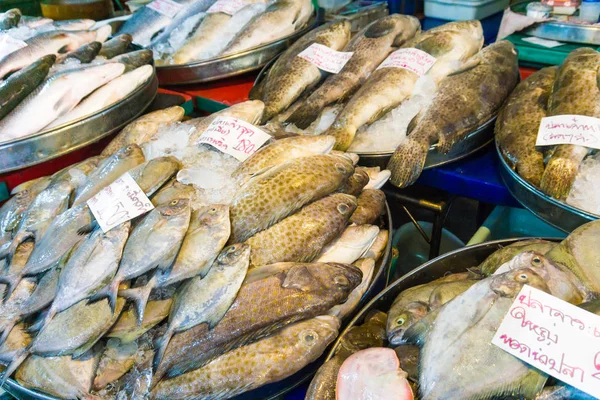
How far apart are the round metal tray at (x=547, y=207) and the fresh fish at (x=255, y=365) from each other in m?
1.00

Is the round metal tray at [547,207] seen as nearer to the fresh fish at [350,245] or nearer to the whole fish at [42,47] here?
the fresh fish at [350,245]

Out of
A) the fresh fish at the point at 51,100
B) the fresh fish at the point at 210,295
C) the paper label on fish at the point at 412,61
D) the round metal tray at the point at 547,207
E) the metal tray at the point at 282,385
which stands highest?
the fresh fish at the point at 51,100

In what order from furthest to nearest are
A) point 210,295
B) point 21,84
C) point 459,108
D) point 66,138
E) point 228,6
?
1. point 228,6
2. point 21,84
3. point 66,138
4. point 459,108
5. point 210,295

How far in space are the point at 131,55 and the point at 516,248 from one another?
2649 mm

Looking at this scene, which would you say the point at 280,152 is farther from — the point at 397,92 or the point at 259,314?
the point at 397,92

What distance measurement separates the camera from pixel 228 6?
395 centimetres

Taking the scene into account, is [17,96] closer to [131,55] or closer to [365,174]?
[131,55]

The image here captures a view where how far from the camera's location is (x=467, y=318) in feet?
4.24

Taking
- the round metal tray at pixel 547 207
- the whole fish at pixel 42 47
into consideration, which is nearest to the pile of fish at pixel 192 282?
the round metal tray at pixel 547 207

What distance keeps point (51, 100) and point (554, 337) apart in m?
2.65

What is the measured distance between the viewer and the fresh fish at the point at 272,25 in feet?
11.4

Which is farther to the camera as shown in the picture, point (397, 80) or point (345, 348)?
point (397, 80)

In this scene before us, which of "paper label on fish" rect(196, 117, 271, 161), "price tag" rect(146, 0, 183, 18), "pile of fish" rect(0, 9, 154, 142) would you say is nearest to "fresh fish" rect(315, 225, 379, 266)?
"paper label on fish" rect(196, 117, 271, 161)

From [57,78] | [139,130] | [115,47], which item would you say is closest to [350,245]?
[139,130]
